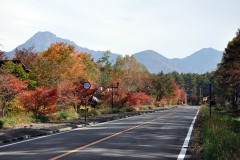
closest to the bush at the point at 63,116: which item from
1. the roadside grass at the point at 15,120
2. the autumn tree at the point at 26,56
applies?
the roadside grass at the point at 15,120

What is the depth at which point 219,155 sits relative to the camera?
342 inches

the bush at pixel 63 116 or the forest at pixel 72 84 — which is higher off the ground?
the forest at pixel 72 84

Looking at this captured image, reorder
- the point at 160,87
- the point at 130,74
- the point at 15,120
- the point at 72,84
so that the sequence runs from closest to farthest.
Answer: the point at 15,120 < the point at 72,84 < the point at 130,74 < the point at 160,87

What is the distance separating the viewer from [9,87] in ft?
79.6

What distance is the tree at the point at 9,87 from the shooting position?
78.7 ft

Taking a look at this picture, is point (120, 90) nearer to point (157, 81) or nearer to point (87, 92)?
point (87, 92)

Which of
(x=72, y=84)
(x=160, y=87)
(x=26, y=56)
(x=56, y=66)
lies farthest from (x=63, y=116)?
(x=160, y=87)

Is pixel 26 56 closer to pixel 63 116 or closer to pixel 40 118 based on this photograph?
pixel 63 116

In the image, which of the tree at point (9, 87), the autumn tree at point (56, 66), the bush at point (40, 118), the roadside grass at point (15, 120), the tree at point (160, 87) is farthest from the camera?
the tree at point (160, 87)

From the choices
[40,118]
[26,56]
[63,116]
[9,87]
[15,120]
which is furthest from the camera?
[26,56]

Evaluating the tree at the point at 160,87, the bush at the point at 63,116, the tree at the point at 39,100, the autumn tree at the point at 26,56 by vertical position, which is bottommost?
the bush at the point at 63,116

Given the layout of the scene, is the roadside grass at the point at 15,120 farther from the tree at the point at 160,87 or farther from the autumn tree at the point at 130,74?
the tree at the point at 160,87

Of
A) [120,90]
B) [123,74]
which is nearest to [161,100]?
[123,74]

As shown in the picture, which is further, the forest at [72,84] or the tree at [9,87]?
the forest at [72,84]
